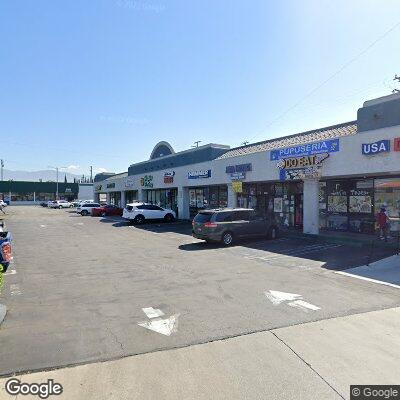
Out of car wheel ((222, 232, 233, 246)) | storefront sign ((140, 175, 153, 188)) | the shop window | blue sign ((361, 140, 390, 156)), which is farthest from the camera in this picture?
storefront sign ((140, 175, 153, 188))

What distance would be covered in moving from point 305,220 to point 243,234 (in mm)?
3765

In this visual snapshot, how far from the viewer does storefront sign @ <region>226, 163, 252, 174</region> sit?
21.2 m

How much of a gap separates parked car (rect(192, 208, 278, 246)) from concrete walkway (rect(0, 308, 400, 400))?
33.0ft

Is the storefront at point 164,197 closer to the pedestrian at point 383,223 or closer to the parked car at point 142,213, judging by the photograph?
the parked car at point 142,213

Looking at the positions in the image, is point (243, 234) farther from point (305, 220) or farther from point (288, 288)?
point (288, 288)

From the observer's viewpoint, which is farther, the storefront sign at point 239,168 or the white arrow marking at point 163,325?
the storefront sign at point 239,168

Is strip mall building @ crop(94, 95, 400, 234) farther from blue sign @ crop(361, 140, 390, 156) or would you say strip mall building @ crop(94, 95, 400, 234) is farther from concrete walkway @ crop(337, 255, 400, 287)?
concrete walkway @ crop(337, 255, 400, 287)

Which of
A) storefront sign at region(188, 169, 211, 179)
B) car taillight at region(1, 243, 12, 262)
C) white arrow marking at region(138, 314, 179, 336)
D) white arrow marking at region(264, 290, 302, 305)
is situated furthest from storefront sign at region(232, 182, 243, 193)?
white arrow marking at region(138, 314, 179, 336)

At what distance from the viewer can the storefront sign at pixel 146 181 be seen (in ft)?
121

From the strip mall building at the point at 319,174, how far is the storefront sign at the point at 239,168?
6 centimetres

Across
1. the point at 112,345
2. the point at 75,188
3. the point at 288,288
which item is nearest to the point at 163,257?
the point at 288,288

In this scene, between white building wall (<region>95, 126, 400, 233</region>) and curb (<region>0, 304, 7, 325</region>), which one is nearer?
curb (<region>0, 304, 7, 325</region>)

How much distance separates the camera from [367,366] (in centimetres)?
451

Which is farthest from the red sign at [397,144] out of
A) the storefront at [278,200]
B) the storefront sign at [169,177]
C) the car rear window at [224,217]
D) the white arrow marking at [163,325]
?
the storefront sign at [169,177]
